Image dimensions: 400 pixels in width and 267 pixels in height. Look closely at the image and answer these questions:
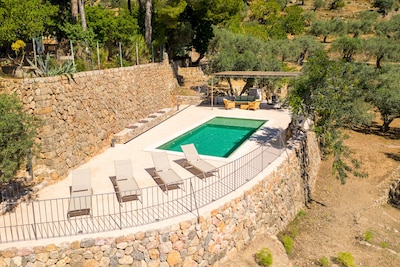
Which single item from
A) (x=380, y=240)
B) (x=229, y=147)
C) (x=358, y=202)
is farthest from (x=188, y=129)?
(x=380, y=240)

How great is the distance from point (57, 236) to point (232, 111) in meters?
18.7

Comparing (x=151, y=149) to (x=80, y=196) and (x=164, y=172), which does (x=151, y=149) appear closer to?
(x=164, y=172)

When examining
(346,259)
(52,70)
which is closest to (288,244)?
(346,259)

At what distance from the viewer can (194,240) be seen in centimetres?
1061

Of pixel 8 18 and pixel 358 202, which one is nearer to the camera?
pixel 358 202

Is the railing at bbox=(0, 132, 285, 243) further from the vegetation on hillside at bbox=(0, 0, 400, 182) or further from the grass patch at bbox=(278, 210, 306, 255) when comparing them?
the vegetation on hillside at bbox=(0, 0, 400, 182)

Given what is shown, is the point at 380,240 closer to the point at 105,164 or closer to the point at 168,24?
the point at 105,164

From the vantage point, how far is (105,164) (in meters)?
15.6

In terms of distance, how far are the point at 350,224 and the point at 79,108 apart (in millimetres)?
13123

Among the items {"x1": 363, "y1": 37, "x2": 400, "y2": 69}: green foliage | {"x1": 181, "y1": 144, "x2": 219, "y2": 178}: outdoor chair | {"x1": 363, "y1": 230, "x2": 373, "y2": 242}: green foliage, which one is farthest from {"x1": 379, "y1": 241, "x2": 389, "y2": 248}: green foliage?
{"x1": 363, "y1": 37, "x2": 400, "y2": 69}: green foliage

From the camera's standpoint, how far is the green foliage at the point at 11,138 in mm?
9719

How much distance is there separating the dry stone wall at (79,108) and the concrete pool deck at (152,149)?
2.73 ft

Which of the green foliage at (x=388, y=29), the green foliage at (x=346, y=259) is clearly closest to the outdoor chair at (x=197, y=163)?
the green foliage at (x=346, y=259)

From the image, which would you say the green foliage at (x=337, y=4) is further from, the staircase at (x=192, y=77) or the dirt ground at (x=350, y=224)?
the dirt ground at (x=350, y=224)
